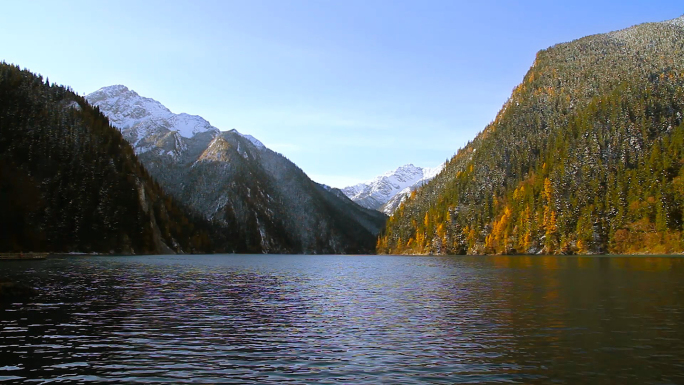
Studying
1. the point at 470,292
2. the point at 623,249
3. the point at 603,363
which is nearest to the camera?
the point at 603,363

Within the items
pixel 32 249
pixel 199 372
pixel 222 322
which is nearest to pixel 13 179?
pixel 32 249

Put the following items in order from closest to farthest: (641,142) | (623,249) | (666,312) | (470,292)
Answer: (666,312) → (470,292) → (623,249) → (641,142)

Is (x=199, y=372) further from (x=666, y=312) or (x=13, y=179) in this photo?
(x=13, y=179)

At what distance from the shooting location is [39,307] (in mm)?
40594

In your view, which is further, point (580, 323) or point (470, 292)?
point (470, 292)

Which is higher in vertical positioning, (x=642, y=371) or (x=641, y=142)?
(x=641, y=142)

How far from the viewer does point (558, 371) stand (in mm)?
21531

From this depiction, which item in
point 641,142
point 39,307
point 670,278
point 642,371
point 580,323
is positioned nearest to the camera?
point 642,371

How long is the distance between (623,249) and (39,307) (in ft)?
597

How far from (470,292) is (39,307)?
143 feet

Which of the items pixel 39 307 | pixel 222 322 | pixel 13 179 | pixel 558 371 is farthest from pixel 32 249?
pixel 558 371

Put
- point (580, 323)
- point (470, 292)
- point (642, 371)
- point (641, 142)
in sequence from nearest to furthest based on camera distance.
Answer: point (642, 371), point (580, 323), point (470, 292), point (641, 142)

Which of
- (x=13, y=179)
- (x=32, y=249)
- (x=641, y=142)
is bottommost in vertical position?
(x=32, y=249)

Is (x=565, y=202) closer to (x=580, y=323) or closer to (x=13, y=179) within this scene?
(x=580, y=323)
